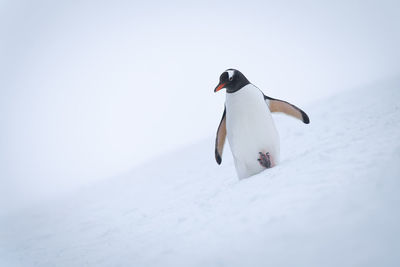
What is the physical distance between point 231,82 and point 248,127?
579 millimetres

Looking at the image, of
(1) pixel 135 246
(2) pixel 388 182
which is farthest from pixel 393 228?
(1) pixel 135 246

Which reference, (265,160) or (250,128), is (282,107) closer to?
(250,128)

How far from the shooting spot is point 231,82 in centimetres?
282

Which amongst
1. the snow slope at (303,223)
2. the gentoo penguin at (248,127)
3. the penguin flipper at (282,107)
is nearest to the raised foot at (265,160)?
the gentoo penguin at (248,127)

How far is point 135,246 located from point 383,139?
236cm

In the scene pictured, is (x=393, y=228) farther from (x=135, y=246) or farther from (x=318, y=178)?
(x=135, y=246)

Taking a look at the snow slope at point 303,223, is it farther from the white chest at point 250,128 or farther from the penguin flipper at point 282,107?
the penguin flipper at point 282,107

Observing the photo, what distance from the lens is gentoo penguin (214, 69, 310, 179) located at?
9.02 feet

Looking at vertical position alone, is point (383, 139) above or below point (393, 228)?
above

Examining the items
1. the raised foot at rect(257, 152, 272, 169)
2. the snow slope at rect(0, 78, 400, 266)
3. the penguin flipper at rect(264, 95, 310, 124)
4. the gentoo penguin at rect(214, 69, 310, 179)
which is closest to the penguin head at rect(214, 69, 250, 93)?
the gentoo penguin at rect(214, 69, 310, 179)

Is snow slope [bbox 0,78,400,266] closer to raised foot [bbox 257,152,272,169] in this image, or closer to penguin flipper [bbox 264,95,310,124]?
raised foot [bbox 257,152,272,169]

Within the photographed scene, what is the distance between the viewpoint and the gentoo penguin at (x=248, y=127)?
2.75 meters

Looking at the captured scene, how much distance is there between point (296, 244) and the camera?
108 cm

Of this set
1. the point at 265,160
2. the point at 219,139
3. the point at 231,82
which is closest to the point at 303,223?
the point at 265,160
